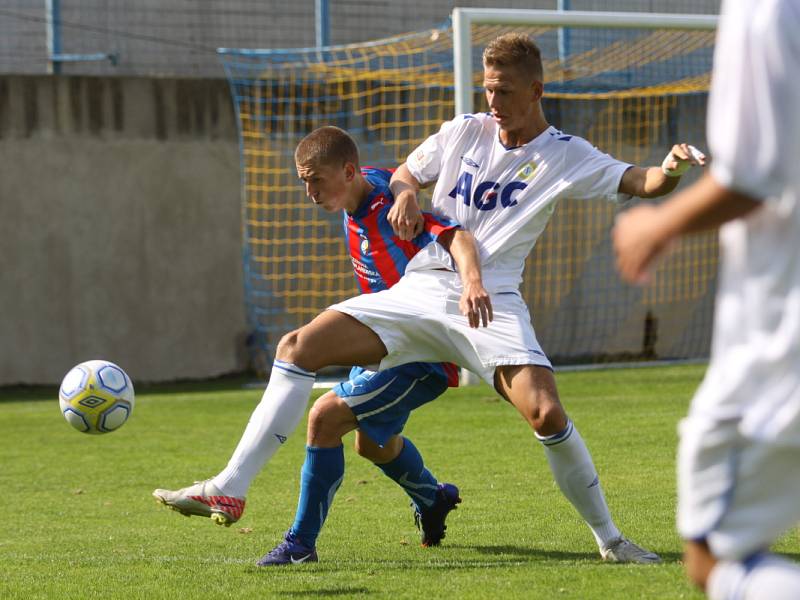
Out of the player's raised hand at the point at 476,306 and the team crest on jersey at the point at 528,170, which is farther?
the team crest on jersey at the point at 528,170

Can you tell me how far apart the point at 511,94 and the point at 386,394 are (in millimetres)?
1217

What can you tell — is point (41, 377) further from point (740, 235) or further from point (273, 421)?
point (740, 235)

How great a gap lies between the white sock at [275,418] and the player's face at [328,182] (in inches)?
26.2

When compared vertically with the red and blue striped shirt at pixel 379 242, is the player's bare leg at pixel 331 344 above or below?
below

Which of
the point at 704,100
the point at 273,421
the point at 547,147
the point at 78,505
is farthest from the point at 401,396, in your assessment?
the point at 704,100

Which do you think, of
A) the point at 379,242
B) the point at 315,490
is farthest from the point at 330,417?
the point at 379,242

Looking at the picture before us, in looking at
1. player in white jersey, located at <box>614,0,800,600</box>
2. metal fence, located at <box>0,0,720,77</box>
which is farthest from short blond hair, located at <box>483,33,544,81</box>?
metal fence, located at <box>0,0,720,77</box>

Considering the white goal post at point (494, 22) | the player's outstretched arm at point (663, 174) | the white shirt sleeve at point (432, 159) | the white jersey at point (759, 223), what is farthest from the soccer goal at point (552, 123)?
the white jersey at point (759, 223)

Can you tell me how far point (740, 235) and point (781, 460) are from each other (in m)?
0.43

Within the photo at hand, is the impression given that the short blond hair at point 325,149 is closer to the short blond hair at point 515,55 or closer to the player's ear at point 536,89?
the short blond hair at point 515,55

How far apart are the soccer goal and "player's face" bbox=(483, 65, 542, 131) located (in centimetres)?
774

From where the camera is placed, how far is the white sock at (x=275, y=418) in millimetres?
4801

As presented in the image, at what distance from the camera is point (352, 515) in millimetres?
→ 6312

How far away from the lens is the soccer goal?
44.4 ft
